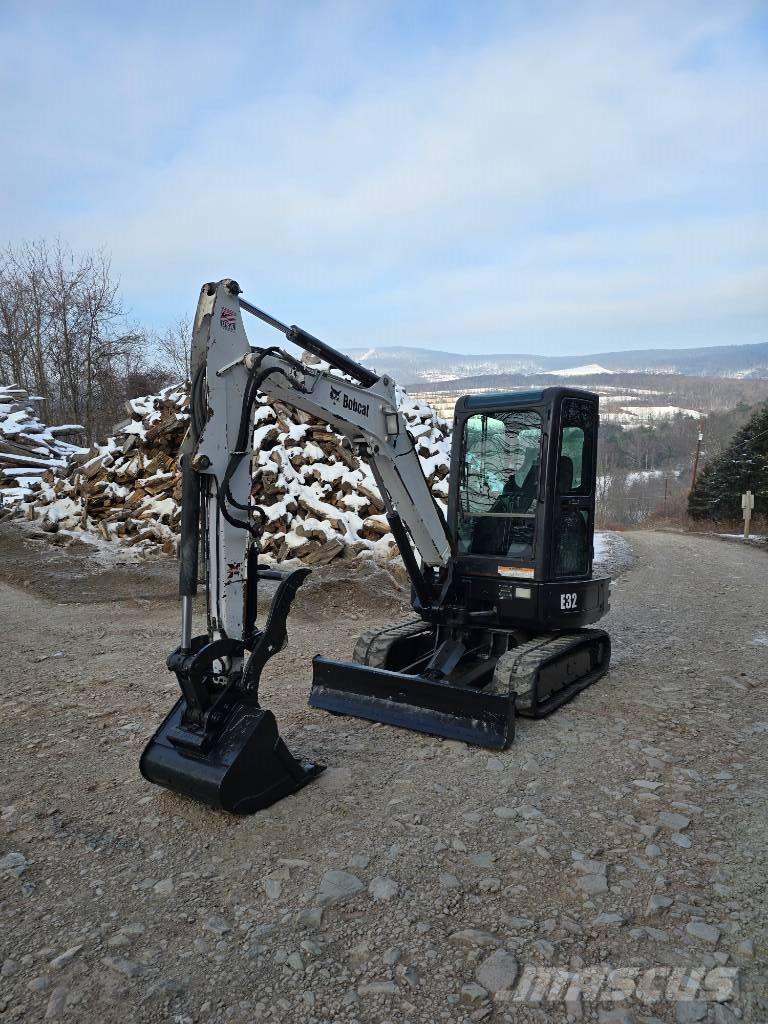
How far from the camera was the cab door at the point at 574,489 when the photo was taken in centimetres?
580

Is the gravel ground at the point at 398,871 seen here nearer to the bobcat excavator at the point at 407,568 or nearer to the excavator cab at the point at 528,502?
the bobcat excavator at the point at 407,568

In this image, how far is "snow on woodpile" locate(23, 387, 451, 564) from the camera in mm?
10695

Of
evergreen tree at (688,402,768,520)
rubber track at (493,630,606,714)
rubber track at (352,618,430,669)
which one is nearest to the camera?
rubber track at (493,630,606,714)

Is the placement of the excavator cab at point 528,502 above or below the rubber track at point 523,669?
above

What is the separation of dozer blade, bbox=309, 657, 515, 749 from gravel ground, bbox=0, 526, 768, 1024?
11 centimetres

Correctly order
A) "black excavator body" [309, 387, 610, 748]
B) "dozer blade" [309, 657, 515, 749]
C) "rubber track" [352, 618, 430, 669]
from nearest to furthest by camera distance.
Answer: "dozer blade" [309, 657, 515, 749]
"black excavator body" [309, 387, 610, 748]
"rubber track" [352, 618, 430, 669]

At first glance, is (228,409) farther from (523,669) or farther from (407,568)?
(523,669)

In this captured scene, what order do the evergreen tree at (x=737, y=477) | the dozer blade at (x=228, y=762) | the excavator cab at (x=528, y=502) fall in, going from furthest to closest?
the evergreen tree at (x=737, y=477), the excavator cab at (x=528, y=502), the dozer blade at (x=228, y=762)

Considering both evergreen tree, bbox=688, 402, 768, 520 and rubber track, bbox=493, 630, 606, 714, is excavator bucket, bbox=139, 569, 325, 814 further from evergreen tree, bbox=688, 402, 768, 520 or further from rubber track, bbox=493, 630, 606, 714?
evergreen tree, bbox=688, 402, 768, 520

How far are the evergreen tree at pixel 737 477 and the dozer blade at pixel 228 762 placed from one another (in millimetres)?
30436

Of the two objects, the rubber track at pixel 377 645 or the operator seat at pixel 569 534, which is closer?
the operator seat at pixel 569 534

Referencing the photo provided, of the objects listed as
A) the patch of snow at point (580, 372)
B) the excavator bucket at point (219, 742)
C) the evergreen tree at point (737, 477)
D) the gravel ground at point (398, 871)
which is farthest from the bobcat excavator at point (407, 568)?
the patch of snow at point (580, 372)

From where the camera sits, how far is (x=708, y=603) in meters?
10.2
